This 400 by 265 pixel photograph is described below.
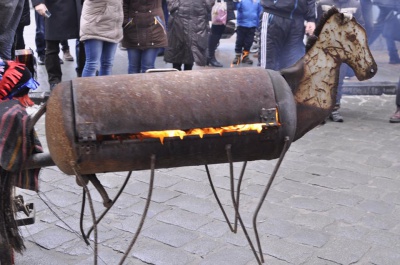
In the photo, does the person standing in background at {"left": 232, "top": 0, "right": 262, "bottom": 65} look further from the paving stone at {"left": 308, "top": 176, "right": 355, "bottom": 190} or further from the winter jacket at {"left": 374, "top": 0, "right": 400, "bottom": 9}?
the paving stone at {"left": 308, "top": 176, "right": 355, "bottom": 190}

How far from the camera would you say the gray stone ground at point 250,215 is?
3.58 m

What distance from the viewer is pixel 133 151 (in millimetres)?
2467

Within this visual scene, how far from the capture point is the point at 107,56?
6469mm

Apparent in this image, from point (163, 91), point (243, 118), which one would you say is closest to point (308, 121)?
point (243, 118)

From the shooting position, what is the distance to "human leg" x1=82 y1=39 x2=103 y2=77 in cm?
624

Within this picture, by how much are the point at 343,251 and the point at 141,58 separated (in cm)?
358

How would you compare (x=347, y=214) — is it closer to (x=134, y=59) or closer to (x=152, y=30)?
(x=152, y=30)

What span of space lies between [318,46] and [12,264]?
1854 millimetres

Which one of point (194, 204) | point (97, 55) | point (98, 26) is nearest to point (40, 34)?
point (97, 55)

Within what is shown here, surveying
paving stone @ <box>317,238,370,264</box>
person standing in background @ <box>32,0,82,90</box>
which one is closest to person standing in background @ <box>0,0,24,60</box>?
paving stone @ <box>317,238,370,264</box>

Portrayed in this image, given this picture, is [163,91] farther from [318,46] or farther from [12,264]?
[12,264]

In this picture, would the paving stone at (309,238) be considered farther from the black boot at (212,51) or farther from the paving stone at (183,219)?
the black boot at (212,51)

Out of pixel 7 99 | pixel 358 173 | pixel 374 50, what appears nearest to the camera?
pixel 7 99

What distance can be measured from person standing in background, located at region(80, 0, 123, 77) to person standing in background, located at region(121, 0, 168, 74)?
149 mm
